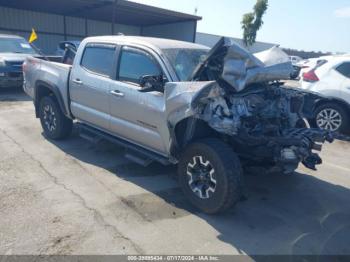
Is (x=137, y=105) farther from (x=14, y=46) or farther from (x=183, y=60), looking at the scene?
(x=14, y=46)

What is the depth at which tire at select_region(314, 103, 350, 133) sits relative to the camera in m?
7.46

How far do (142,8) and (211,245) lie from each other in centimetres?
1760

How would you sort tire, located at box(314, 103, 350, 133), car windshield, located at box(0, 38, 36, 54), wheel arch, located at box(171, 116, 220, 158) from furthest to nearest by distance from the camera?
car windshield, located at box(0, 38, 36, 54)
tire, located at box(314, 103, 350, 133)
wheel arch, located at box(171, 116, 220, 158)

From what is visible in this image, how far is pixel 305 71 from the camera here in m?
8.01

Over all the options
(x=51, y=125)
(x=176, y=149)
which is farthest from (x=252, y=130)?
(x=51, y=125)

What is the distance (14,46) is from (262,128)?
11171 millimetres

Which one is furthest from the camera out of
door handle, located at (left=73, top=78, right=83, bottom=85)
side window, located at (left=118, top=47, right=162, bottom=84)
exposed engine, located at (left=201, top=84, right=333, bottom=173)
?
door handle, located at (left=73, top=78, right=83, bottom=85)

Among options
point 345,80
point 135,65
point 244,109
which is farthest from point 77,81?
point 345,80

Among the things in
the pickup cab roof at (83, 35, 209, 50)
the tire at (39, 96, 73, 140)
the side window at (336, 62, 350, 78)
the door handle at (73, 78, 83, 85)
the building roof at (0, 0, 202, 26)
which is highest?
the building roof at (0, 0, 202, 26)

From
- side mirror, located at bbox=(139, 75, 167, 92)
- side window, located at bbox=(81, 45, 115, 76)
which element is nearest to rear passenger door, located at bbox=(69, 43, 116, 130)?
side window, located at bbox=(81, 45, 115, 76)

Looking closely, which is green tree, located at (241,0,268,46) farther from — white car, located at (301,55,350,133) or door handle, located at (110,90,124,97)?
door handle, located at (110,90,124,97)

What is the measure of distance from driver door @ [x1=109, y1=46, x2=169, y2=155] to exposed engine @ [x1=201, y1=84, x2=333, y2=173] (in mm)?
742

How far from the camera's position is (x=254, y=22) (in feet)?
119

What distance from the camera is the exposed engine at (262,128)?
3.60m
